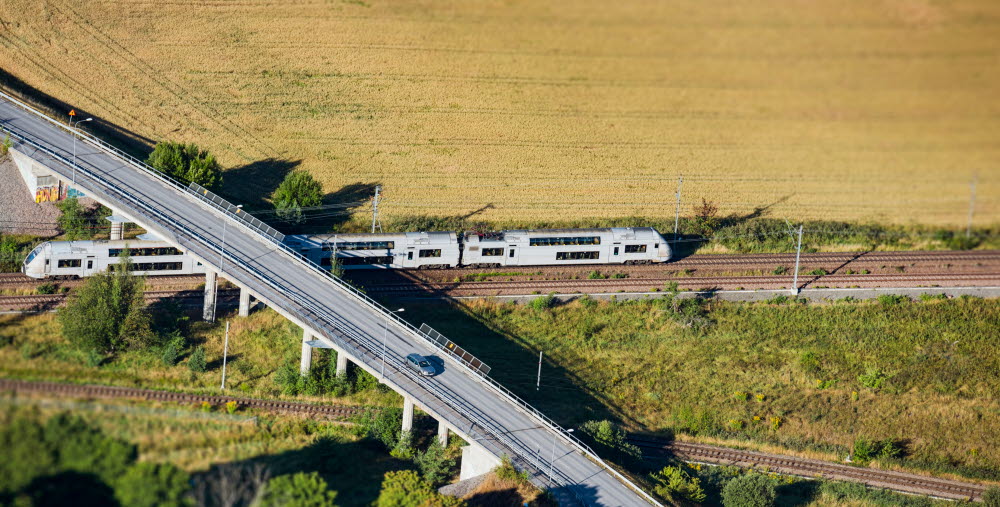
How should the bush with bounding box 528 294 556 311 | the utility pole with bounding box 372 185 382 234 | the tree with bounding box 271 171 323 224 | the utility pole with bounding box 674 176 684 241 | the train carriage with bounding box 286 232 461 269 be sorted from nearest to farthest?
the train carriage with bounding box 286 232 461 269
the bush with bounding box 528 294 556 311
the tree with bounding box 271 171 323 224
the utility pole with bounding box 372 185 382 234
the utility pole with bounding box 674 176 684 241

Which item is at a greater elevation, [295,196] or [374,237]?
[295,196]

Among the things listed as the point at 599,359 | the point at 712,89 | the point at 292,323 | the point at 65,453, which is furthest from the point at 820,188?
the point at 65,453

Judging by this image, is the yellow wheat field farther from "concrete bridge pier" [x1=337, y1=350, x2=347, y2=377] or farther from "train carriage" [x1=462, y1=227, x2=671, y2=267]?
"concrete bridge pier" [x1=337, y1=350, x2=347, y2=377]

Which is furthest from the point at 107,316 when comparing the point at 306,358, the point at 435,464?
the point at 435,464

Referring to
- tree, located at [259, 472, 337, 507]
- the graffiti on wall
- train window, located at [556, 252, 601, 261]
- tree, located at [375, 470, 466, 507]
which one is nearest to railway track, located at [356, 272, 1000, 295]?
train window, located at [556, 252, 601, 261]

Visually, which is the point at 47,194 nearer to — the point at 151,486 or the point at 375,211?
Answer: the point at 375,211

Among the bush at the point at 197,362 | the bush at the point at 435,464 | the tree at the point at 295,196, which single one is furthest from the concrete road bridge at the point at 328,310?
the bush at the point at 197,362

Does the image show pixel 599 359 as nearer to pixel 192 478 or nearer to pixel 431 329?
pixel 431 329

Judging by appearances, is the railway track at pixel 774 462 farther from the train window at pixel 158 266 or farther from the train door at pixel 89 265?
the train door at pixel 89 265
